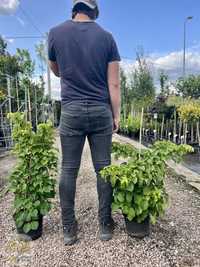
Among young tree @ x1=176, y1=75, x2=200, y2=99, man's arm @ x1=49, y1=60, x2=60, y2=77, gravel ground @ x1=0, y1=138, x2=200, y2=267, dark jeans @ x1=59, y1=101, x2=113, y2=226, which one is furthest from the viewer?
young tree @ x1=176, y1=75, x2=200, y2=99

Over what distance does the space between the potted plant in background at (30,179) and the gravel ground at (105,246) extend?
123 mm

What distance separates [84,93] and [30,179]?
24.6 inches

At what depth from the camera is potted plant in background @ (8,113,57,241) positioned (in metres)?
1.78

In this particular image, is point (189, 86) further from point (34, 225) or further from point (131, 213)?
point (34, 225)

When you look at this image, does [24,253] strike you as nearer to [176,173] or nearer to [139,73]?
[176,173]

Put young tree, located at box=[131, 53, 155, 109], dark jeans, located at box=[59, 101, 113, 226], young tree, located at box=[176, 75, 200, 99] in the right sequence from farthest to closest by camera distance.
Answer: young tree, located at box=[131, 53, 155, 109], young tree, located at box=[176, 75, 200, 99], dark jeans, located at box=[59, 101, 113, 226]

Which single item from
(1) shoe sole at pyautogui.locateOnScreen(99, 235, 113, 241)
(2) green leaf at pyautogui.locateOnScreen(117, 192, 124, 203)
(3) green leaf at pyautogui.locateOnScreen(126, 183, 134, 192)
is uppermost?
(3) green leaf at pyautogui.locateOnScreen(126, 183, 134, 192)

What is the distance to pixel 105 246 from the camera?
1.71m

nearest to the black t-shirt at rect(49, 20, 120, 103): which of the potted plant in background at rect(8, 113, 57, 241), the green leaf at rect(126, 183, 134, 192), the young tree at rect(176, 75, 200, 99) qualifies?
the potted plant in background at rect(8, 113, 57, 241)

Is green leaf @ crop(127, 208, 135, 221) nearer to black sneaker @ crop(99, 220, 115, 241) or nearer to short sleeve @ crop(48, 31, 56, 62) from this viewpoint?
black sneaker @ crop(99, 220, 115, 241)

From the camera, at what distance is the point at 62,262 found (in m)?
1.57

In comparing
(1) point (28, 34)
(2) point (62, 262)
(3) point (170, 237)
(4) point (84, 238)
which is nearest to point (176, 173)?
(3) point (170, 237)

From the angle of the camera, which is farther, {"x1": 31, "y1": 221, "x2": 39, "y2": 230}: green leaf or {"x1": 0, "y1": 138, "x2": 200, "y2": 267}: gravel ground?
{"x1": 31, "y1": 221, "x2": 39, "y2": 230}: green leaf

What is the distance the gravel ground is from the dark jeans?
0.51ft
